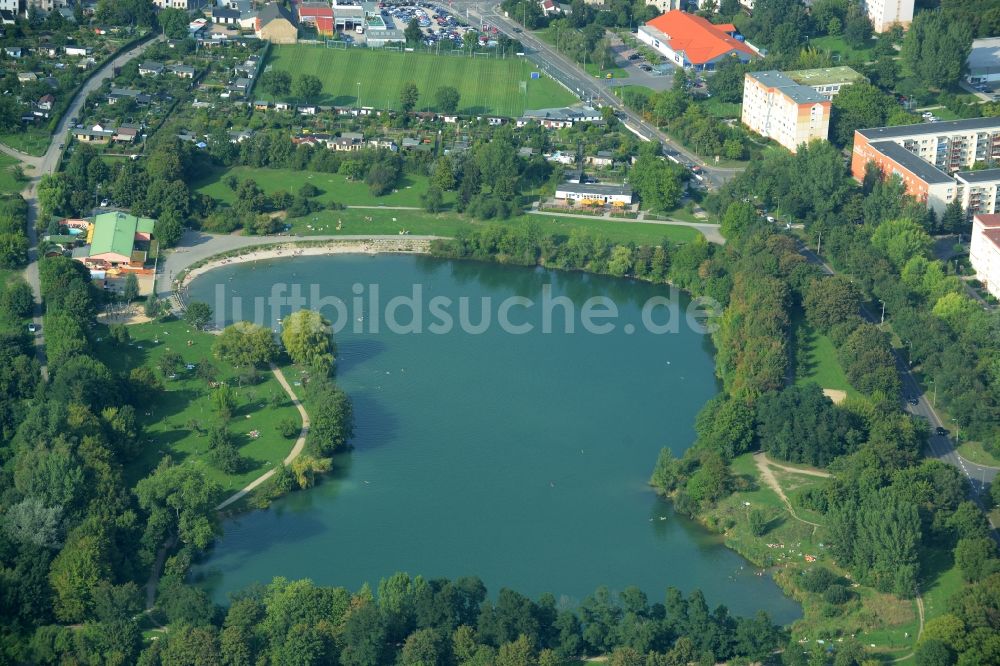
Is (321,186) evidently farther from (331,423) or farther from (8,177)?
(331,423)

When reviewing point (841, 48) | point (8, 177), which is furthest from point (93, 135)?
Result: point (841, 48)

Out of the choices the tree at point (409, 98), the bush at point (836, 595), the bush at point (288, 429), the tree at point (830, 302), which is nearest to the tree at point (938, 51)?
the tree at point (830, 302)

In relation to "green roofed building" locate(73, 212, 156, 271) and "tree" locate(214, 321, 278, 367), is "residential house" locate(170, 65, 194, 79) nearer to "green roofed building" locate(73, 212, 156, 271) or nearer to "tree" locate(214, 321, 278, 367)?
"green roofed building" locate(73, 212, 156, 271)

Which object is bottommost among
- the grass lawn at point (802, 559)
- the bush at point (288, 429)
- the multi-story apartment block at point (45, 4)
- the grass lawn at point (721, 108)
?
the grass lawn at point (802, 559)

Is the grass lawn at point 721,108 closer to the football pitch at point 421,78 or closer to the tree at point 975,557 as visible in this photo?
the football pitch at point 421,78

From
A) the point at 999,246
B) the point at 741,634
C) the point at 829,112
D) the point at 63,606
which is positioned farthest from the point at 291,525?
the point at 829,112

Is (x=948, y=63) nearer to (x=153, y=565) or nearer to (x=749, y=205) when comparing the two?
(x=749, y=205)

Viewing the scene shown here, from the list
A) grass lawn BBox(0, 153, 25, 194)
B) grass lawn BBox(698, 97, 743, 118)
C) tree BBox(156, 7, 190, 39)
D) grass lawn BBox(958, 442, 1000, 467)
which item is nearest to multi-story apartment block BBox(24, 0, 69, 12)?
tree BBox(156, 7, 190, 39)
